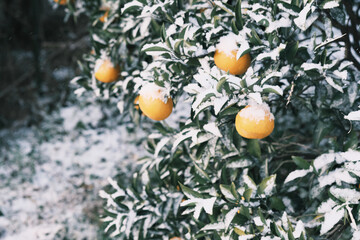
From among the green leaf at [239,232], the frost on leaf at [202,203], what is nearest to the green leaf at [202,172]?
the frost on leaf at [202,203]

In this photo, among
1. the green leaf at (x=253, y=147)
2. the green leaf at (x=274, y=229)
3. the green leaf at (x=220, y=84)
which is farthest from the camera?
the green leaf at (x=253, y=147)

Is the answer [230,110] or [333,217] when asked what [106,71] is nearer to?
[230,110]

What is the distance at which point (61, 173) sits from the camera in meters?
3.30

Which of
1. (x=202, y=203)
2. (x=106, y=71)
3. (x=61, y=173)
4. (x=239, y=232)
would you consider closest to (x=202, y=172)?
(x=202, y=203)

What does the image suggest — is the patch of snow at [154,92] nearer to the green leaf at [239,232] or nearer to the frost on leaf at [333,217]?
the green leaf at [239,232]

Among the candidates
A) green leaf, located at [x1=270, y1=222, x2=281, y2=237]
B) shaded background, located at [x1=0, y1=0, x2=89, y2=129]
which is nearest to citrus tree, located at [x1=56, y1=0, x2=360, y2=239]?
green leaf, located at [x1=270, y1=222, x2=281, y2=237]

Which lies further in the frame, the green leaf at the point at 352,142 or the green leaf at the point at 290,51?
the green leaf at the point at 352,142

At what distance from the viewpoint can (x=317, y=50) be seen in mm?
1182

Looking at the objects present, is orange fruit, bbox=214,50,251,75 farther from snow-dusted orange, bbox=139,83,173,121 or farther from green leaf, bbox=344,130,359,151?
green leaf, bbox=344,130,359,151

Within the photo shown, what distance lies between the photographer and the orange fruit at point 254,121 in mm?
1077

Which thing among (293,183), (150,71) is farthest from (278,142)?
(150,71)

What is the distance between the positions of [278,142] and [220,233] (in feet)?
1.93

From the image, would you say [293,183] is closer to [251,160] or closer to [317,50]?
[251,160]

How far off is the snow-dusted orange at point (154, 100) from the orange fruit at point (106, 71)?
1.60 ft
